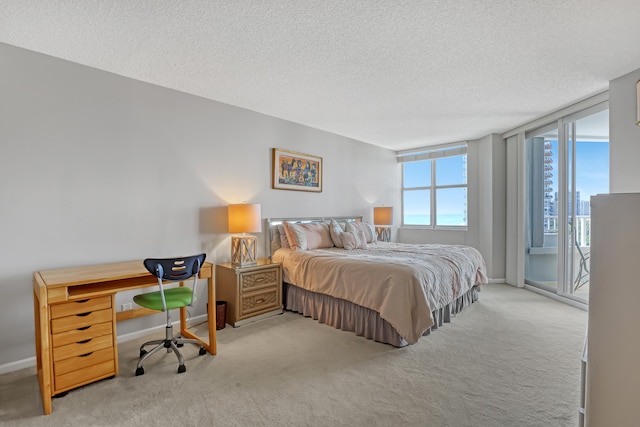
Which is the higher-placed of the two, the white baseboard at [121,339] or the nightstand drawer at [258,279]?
the nightstand drawer at [258,279]

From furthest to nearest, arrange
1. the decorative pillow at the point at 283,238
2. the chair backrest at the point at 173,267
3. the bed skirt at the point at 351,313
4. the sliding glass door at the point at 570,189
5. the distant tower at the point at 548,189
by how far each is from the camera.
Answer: the distant tower at the point at 548,189 → the decorative pillow at the point at 283,238 → the sliding glass door at the point at 570,189 → the bed skirt at the point at 351,313 → the chair backrest at the point at 173,267

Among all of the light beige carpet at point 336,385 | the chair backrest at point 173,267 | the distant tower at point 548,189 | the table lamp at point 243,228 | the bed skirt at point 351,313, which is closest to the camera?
the light beige carpet at point 336,385

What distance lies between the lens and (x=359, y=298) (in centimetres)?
297

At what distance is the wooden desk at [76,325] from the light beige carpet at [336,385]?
116 millimetres

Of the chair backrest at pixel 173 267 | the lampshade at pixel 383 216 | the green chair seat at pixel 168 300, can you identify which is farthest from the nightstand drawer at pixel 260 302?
the lampshade at pixel 383 216

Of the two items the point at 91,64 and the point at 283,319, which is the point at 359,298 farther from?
the point at 91,64

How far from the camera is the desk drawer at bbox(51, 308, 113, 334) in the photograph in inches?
79.3

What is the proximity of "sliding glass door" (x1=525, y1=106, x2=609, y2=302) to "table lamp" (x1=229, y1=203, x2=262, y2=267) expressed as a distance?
159 inches

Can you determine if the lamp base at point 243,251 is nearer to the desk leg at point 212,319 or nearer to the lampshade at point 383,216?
the desk leg at point 212,319

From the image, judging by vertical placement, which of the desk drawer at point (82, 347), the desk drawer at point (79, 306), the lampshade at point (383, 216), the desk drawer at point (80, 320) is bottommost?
the desk drawer at point (82, 347)

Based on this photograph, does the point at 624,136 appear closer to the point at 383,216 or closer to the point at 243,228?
the point at 383,216

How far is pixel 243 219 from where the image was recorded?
11.1 ft

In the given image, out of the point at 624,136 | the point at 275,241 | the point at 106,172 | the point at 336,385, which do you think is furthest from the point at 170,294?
the point at 624,136

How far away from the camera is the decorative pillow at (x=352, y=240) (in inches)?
165
